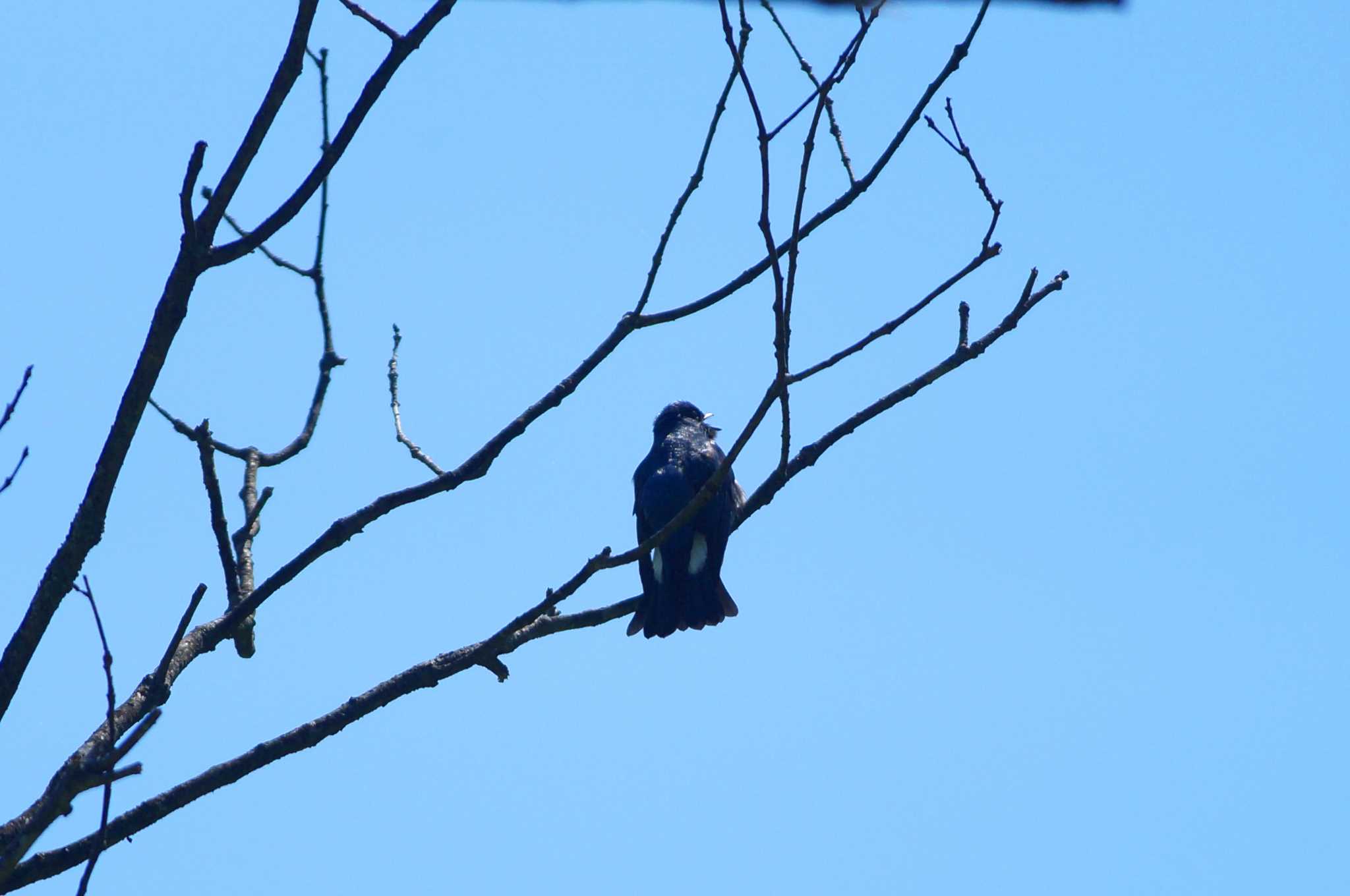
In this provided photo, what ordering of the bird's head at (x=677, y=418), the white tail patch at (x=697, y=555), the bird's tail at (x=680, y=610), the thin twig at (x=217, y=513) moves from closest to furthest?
1. the thin twig at (x=217, y=513)
2. the bird's tail at (x=680, y=610)
3. the white tail patch at (x=697, y=555)
4. the bird's head at (x=677, y=418)

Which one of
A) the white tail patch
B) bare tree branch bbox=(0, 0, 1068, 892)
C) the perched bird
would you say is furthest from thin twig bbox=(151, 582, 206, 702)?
the white tail patch

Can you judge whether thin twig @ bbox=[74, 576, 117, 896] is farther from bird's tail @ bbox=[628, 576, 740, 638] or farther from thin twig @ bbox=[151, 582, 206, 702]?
bird's tail @ bbox=[628, 576, 740, 638]

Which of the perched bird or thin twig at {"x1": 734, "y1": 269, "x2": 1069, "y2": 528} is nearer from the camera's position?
thin twig at {"x1": 734, "y1": 269, "x2": 1069, "y2": 528}

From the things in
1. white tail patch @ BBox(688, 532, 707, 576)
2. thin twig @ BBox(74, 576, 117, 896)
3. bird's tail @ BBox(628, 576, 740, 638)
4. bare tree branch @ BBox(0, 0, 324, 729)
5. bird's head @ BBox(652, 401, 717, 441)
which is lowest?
thin twig @ BBox(74, 576, 117, 896)

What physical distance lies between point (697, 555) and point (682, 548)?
4.4 inches

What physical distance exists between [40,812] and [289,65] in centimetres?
178

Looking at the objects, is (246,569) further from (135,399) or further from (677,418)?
(677,418)

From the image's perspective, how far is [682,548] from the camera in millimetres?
6871

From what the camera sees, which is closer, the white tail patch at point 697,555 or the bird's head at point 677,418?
the white tail patch at point 697,555

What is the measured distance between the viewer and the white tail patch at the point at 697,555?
6.91 meters

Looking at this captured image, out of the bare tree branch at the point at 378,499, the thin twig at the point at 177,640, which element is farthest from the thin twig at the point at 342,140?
the thin twig at the point at 177,640

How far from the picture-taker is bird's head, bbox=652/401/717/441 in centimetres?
914

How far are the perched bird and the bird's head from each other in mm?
810

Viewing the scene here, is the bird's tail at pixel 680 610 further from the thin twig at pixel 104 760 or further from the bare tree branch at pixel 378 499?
the thin twig at pixel 104 760
